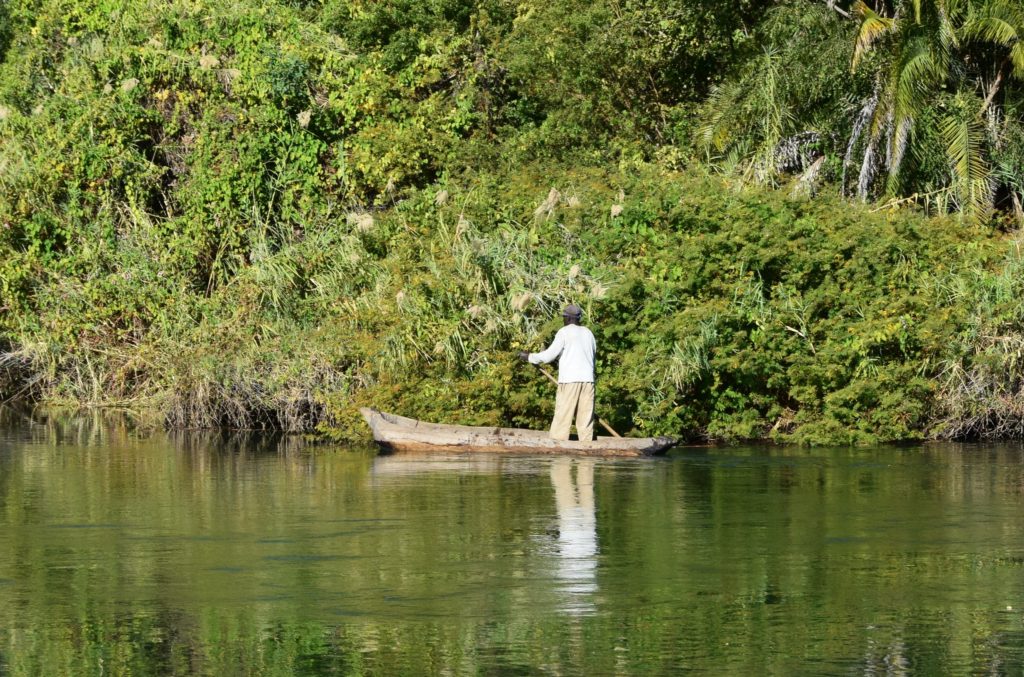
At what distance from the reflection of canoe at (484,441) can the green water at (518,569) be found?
2.33ft

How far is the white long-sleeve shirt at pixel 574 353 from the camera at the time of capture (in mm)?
21016

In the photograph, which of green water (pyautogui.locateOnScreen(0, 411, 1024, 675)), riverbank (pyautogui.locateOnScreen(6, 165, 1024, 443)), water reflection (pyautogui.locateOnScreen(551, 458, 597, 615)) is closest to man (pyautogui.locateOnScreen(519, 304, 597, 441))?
water reflection (pyautogui.locateOnScreen(551, 458, 597, 615))

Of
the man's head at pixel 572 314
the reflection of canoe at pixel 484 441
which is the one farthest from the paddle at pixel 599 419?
the man's head at pixel 572 314

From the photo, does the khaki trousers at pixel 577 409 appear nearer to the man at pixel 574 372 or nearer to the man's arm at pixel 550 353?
the man at pixel 574 372

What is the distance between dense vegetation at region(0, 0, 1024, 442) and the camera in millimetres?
23750

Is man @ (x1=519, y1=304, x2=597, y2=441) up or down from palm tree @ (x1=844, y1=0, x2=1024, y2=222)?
down

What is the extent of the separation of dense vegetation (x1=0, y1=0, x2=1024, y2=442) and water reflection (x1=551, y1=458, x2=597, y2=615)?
399cm

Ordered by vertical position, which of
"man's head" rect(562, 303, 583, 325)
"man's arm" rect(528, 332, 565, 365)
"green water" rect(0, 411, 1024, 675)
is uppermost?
"man's head" rect(562, 303, 583, 325)

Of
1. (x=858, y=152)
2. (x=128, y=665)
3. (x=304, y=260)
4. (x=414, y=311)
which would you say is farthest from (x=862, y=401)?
(x=128, y=665)

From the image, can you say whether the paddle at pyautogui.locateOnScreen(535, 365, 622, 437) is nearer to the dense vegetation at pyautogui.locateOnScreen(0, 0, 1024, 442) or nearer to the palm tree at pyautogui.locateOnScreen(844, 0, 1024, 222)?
the dense vegetation at pyautogui.locateOnScreen(0, 0, 1024, 442)

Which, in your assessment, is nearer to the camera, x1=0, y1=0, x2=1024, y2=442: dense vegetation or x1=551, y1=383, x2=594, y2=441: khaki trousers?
x1=551, y1=383, x2=594, y2=441: khaki trousers

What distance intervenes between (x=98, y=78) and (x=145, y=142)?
146 cm

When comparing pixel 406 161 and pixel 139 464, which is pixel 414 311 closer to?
pixel 139 464

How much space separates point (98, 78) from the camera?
3341 centimetres
